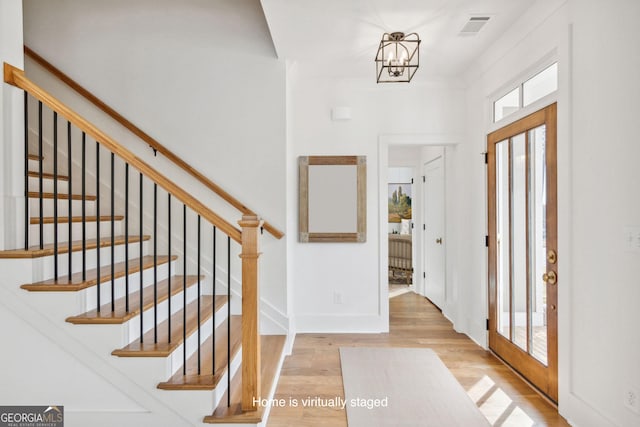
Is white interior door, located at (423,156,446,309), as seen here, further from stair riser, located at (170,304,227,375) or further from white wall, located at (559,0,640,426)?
stair riser, located at (170,304,227,375)

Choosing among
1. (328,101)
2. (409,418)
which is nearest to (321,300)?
(409,418)

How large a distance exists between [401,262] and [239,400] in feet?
17.5

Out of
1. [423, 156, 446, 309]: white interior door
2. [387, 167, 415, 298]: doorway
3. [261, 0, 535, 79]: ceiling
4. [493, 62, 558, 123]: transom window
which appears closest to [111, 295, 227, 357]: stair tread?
[261, 0, 535, 79]: ceiling

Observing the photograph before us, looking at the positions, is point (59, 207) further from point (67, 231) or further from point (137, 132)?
point (137, 132)

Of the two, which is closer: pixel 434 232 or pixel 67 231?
pixel 67 231

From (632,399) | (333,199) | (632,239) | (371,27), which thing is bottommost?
(632,399)

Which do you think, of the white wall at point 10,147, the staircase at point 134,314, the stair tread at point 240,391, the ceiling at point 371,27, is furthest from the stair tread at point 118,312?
the ceiling at point 371,27

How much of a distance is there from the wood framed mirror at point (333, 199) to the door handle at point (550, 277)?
1.72 metres

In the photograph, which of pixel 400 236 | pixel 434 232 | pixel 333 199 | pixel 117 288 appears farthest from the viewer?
pixel 400 236

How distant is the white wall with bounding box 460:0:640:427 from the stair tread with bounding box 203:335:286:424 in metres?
1.83

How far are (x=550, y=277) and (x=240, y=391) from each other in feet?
6.84

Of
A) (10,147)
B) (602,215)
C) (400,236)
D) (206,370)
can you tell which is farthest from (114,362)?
(400,236)

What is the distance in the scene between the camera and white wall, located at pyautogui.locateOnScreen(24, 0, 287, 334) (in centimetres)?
330

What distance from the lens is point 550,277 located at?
2.40m
